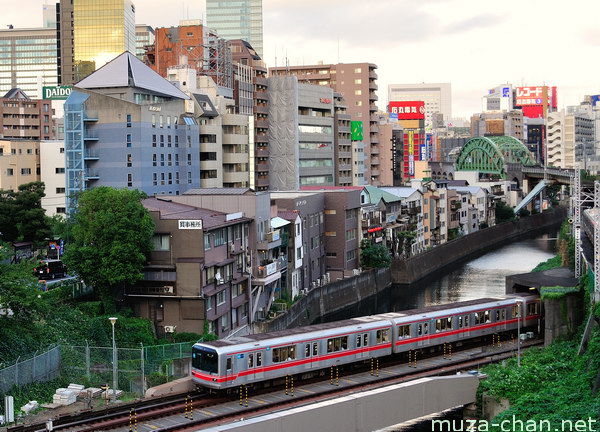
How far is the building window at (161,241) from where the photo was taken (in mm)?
38375

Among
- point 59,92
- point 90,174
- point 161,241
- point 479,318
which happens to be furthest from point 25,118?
point 479,318

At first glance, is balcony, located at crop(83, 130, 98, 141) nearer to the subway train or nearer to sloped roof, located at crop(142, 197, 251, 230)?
sloped roof, located at crop(142, 197, 251, 230)

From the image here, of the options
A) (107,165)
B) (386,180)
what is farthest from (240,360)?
(386,180)

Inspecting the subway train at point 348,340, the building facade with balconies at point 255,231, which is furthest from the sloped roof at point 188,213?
the subway train at point 348,340

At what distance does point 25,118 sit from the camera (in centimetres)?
9850

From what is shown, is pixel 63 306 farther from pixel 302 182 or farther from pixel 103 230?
pixel 302 182

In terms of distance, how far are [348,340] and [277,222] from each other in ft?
59.3

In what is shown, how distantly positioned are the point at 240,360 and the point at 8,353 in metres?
7.92

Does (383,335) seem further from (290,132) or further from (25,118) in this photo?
(25,118)

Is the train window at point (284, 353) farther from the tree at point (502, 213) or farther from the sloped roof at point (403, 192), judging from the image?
the tree at point (502, 213)

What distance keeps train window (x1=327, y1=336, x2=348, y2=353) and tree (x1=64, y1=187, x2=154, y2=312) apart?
32.9 ft

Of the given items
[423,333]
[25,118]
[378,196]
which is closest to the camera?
[423,333]

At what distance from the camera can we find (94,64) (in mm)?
117688

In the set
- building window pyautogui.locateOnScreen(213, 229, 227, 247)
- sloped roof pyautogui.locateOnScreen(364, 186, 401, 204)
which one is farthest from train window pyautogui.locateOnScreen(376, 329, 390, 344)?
sloped roof pyautogui.locateOnScreen(364, 186, 401, 204)
